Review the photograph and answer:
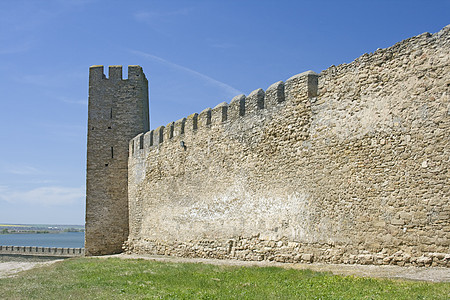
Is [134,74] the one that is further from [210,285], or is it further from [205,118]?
[210,285]

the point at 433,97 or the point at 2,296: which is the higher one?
the point at 433,97

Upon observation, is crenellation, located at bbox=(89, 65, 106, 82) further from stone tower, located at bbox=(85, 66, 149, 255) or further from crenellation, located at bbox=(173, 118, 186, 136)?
crenellation, located at bbox=(173, 118, 186, 136)

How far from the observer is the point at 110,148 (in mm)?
19578

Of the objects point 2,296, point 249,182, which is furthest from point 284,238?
point 2,296

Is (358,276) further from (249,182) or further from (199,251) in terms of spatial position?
(199,251)

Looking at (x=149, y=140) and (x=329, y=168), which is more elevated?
(x=149, y=140)

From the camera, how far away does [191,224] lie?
48.6 feet

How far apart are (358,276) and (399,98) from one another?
3.34 m

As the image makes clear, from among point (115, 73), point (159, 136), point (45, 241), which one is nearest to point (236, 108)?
point (159, 136)

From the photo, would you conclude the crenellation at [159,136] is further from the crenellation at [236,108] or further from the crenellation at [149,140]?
the crenellation at [236,108]

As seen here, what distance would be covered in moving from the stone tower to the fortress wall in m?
3.92

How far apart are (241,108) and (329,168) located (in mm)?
3773

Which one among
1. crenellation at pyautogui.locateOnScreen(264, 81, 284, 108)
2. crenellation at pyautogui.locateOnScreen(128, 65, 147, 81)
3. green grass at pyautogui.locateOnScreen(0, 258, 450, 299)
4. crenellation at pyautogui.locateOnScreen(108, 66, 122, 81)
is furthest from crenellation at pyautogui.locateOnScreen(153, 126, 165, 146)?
green grass at pyautogui.locateOnScreen(0, 258, 450, 299)

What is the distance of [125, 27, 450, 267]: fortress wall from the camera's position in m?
8.29
